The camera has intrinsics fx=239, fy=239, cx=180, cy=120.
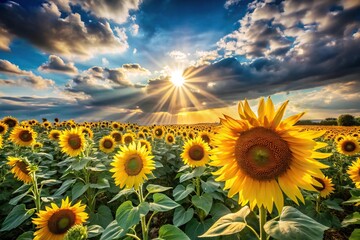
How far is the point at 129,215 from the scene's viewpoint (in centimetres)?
297

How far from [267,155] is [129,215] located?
1821 mm

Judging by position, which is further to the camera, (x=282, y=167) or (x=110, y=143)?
(x=110, y=143)

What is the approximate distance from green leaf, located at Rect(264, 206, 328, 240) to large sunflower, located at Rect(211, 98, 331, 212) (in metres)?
0.23

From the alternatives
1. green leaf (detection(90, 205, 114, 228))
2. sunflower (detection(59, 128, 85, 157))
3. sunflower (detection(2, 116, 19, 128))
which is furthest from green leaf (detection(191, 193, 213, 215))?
sunflower (detection(2, 116, 19, 128))

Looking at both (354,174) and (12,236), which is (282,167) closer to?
(354,174)

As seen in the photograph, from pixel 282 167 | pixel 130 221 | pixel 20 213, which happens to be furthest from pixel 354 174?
pixel 20 213

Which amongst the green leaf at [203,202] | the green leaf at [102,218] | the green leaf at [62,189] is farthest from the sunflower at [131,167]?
the green leaf at [62,189]

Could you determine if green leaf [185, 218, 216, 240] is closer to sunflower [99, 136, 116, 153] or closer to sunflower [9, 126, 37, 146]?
sunflower [99, 136, 116, 153]

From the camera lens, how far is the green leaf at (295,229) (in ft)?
5.78

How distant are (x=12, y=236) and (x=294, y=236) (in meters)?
6.65

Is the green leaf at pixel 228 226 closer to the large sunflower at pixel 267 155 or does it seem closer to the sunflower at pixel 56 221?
the large sunflower at pixel 267 155

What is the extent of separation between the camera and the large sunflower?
2193 millimetres

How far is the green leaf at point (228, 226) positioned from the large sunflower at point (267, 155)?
200mm

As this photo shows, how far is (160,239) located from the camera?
9.72ft
